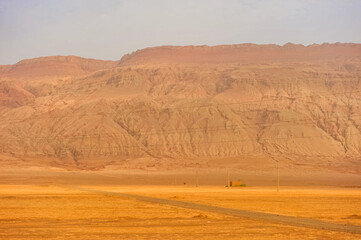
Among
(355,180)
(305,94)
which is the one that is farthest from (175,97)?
(355,180)

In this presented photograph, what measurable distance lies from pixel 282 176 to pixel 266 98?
57051 mm

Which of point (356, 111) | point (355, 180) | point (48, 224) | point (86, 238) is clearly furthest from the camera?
point (356, 111)

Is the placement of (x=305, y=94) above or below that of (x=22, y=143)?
above

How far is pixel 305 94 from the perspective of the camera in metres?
195

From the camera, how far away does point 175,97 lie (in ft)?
646

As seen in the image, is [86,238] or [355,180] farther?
[355,180]

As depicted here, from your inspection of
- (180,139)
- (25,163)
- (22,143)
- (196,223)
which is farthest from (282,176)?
(196,223)

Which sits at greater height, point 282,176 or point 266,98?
point 266,98

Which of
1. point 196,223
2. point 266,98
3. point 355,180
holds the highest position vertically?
point 266,98

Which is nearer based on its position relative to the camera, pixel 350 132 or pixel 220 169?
pixel 220 169

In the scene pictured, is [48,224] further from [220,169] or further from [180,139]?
[180,139]

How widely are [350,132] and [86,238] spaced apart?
536 feet

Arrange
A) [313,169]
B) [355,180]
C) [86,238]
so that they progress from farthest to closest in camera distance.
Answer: [313,169] → [355,180] → [86,238]

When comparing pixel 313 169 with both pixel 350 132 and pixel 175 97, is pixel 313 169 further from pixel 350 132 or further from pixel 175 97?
pixel 175 97
